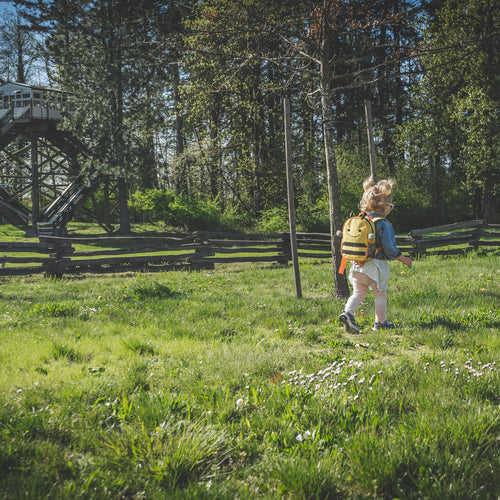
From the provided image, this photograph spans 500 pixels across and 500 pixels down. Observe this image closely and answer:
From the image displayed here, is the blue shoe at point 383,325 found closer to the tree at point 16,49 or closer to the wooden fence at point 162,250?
the wooden fence at point 162,250

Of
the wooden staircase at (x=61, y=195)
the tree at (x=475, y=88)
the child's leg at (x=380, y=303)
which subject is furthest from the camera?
the wooden staircase at (x=61, y=195)

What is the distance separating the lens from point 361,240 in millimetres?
4871

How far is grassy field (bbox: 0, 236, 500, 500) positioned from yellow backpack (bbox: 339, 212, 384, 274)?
980 mm

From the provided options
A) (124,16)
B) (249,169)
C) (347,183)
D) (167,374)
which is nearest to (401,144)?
(347,183)

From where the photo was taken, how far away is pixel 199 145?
26984 mm

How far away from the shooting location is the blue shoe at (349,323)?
493 centimetres

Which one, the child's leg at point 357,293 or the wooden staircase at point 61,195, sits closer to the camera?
the child's leg at point 357,293

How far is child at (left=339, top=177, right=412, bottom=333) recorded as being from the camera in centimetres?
495

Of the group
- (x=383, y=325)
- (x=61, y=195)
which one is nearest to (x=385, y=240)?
(x=383, y=325)

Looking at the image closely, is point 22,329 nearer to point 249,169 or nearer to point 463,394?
point 463,394

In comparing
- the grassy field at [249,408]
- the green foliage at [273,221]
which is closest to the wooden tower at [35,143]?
the green foliage at [273,221]

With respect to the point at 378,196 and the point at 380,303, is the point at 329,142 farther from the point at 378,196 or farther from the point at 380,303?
the point at 380,303

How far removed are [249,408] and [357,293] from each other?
8.63 ft

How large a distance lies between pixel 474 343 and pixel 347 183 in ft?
73.0
